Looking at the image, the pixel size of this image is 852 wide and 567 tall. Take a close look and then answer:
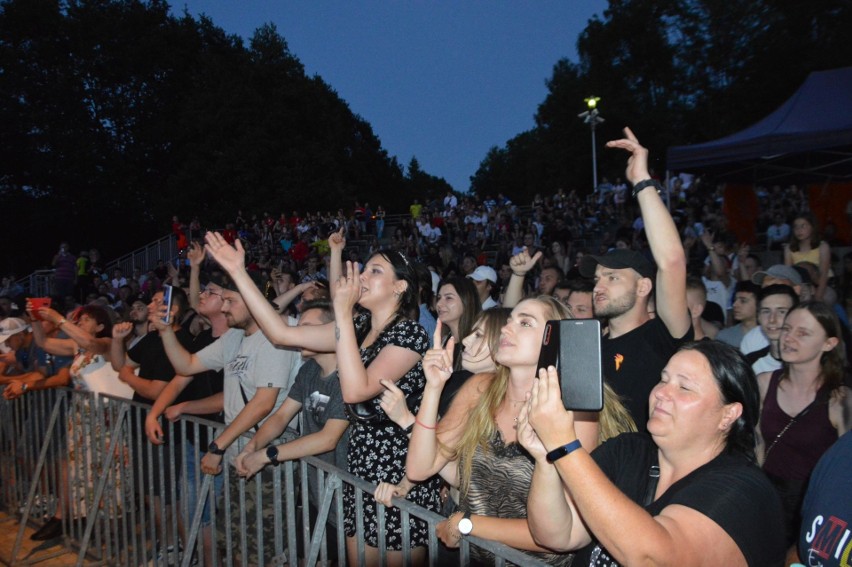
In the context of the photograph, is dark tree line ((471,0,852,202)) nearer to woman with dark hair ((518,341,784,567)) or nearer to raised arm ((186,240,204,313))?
raised arm ((186,240,204,313))

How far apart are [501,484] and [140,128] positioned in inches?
1577

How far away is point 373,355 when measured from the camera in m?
3.53

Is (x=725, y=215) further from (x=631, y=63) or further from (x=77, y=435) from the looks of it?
(x=631, y=63)

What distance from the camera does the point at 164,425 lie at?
493 centimetres

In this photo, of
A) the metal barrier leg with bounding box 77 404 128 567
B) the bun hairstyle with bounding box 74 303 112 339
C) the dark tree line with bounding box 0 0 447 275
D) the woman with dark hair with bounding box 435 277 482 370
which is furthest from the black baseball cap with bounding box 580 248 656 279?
the dark tree line with bounding box 0 0 447 275

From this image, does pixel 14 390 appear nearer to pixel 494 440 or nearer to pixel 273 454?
pixel 273 454

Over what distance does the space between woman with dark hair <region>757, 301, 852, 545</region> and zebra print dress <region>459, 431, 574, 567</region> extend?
1259mm

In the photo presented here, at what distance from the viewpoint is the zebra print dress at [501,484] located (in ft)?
8.71

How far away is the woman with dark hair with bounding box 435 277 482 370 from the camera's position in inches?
198

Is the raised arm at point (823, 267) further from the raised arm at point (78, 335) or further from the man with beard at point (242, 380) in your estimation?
the raised arm at point (78, 335)

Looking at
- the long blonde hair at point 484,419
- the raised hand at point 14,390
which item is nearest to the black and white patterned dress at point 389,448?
Result: the long blonde hair at point 484,419

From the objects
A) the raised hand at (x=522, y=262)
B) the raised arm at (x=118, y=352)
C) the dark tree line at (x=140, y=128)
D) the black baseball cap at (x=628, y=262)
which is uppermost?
the dark tree line at (x=140, y=128)

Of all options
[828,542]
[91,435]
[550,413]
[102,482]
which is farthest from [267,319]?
[91,435]

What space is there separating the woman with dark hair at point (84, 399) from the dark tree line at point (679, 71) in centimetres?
3128
